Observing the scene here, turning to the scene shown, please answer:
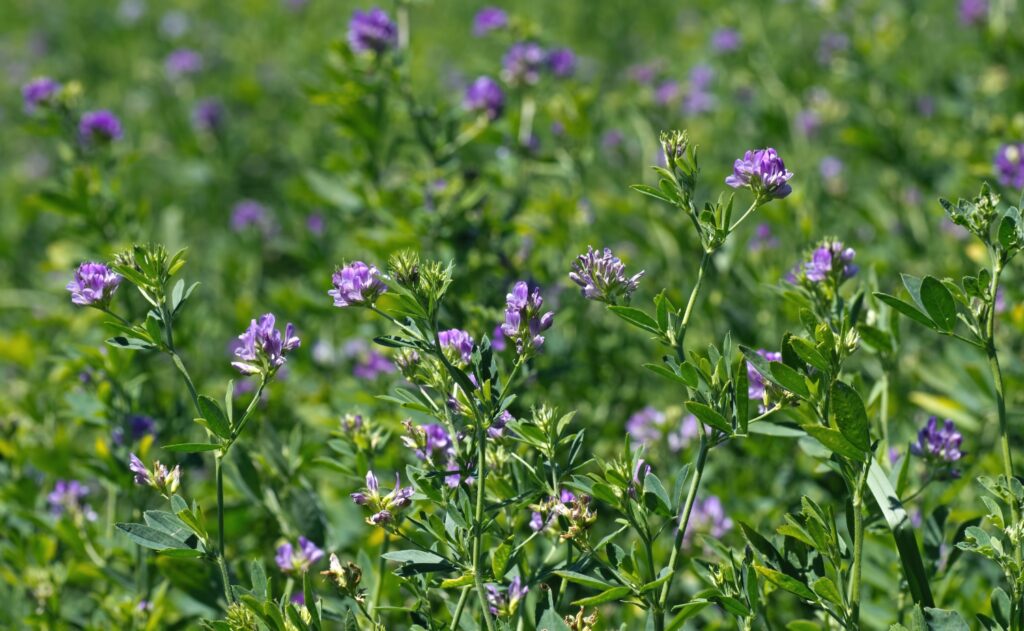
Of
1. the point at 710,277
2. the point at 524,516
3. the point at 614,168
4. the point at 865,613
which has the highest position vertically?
the point at 614,168

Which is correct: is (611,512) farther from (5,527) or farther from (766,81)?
(766,81)

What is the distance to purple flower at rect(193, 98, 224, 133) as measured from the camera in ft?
16.6

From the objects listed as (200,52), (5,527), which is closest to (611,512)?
(5,527)

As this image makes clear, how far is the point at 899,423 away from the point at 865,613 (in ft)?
2.24

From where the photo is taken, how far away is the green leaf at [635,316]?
1.64 m

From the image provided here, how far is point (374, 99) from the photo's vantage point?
10.7 ft

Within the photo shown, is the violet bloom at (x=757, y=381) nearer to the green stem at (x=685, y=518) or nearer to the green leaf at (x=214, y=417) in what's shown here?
the green stem at (x=685, y=518)

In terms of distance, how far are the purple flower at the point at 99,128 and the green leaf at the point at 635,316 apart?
2.12 metres

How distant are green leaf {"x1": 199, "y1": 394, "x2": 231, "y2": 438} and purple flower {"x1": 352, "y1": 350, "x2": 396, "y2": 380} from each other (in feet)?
3.75

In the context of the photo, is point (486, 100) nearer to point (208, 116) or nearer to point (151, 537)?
point (151, 537)

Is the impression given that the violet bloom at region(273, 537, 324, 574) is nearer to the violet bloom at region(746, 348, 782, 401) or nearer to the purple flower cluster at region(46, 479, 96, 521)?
the purple flower cluster at region(46, 479, 96, 521)

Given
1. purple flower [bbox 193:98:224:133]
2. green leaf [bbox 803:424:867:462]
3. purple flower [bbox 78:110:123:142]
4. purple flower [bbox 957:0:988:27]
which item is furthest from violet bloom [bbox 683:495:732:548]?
purple flower [bbox 193:98:224:133]

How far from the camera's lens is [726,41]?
4.59 m

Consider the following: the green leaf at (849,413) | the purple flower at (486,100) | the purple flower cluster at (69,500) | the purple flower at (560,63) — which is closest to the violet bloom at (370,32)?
the purple flower at (486,100)
